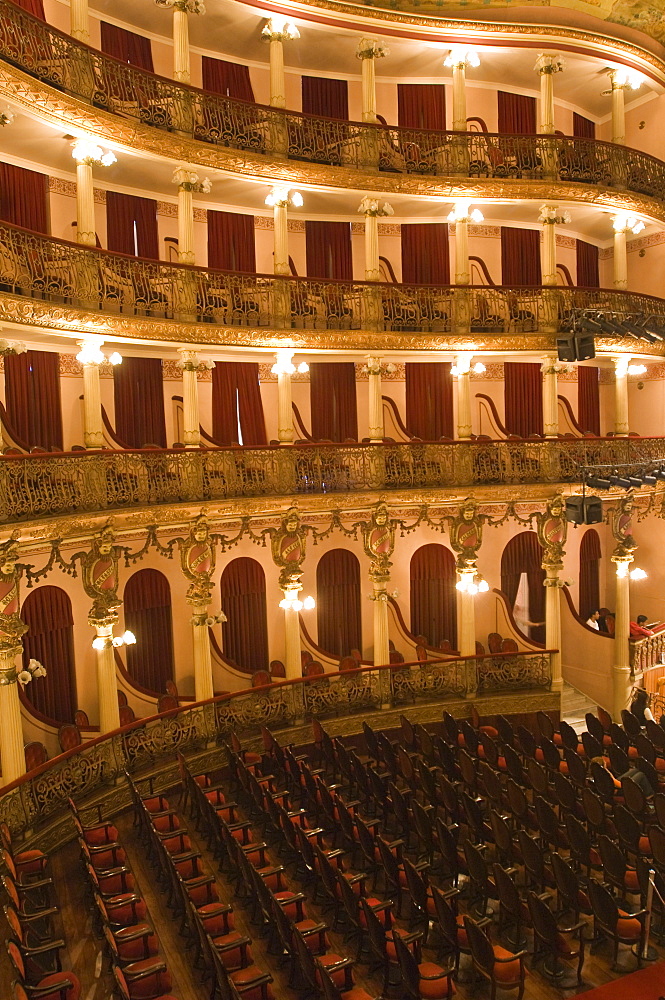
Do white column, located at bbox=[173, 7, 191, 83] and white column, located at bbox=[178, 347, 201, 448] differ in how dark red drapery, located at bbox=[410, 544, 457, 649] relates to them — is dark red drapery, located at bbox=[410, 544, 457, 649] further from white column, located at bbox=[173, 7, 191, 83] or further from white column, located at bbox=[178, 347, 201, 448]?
white column, located at bbox=[173, 7, 191, 83]

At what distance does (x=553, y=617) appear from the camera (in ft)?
64.8

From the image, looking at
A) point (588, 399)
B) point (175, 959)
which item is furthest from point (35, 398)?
point (588, 399)

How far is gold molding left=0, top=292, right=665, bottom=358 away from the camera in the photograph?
44.2ft

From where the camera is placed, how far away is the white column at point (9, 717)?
12.3m

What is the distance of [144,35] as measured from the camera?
17891mm

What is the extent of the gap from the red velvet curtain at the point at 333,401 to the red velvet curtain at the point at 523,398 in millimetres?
4649

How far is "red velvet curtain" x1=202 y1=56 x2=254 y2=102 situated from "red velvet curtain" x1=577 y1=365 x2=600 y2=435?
39.0 feet

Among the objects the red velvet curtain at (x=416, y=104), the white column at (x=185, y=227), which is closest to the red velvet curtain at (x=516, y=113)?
the red velvet curtain at (x=416, y=104)

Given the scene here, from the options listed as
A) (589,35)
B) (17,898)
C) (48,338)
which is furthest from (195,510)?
(589,35)

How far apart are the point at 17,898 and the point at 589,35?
73.6ft

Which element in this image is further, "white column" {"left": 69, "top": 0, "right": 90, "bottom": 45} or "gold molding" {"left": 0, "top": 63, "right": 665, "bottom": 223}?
"white column" {"left": 69, "top": 0, "right": 90, "bottom": 45}

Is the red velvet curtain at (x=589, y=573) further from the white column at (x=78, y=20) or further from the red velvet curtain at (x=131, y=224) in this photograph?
the white column at (x=78, y=20)

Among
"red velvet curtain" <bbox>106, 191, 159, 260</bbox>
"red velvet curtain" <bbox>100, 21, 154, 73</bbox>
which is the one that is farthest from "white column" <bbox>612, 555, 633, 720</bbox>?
"red velvet curtain" <bbox>100, 21, 154, 73</bbox>

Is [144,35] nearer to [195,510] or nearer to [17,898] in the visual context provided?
[195,510]
